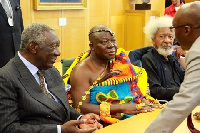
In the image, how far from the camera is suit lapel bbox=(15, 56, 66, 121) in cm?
179

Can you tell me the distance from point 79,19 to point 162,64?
353cm

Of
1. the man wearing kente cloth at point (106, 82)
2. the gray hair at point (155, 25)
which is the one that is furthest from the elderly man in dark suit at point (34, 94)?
the gray hair at point (155, 25)

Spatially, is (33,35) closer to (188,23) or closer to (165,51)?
(188,23)

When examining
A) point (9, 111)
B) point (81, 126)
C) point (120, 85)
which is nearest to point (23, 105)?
point (9, 111)

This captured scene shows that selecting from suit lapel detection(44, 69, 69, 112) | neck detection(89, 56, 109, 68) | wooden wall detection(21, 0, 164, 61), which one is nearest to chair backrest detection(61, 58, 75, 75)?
neck detection(89, 56, 109, 68)

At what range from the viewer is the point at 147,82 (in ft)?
9.88

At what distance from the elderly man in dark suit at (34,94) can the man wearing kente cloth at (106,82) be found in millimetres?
414

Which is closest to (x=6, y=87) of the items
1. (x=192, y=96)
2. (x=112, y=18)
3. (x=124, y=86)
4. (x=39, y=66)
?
(x=39, y=66)

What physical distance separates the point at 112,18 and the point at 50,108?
18.1 ft

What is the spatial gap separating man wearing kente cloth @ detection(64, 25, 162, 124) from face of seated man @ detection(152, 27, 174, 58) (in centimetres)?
58

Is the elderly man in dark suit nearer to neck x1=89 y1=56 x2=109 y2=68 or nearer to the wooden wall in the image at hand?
neck x1=89 y1=56 x2=109 y2=68

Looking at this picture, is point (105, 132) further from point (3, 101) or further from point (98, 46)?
point (98, 46)

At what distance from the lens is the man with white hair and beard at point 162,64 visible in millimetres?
2936

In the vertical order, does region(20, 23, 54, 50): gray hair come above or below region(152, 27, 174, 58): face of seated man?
above
